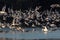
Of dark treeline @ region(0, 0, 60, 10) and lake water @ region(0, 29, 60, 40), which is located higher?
dark treeline @ region(0, 0, 60, 10)

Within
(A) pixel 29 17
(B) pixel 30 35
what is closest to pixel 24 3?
(A) pixel 29 17

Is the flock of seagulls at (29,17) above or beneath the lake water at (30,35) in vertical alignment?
above

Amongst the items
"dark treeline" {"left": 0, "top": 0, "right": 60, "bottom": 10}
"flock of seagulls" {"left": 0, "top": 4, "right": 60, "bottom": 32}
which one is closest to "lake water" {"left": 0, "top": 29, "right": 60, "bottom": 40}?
"flock of seagulls" {"left": 0, "top": 4, "right": 60, "bottom": 32}

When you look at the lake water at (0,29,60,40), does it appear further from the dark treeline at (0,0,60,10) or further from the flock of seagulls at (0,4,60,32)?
the dark treeline at (0,0,60,10)

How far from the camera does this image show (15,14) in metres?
57.3

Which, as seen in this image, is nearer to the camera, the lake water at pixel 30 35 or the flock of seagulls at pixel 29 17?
the lake water at pixel 30 35

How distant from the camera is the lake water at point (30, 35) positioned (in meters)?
41.7

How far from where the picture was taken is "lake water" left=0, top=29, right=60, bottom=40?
4174cm

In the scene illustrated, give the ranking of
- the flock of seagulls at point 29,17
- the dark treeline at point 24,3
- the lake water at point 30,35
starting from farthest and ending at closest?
the dark treeline at point 24,3 < the flock of seagulls at point 29,17 < the lake water at point 30,35

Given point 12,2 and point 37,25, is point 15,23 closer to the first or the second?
point 37,25

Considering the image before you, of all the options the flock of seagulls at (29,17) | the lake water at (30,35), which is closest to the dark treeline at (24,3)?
the flock of seagulls at (29,17)

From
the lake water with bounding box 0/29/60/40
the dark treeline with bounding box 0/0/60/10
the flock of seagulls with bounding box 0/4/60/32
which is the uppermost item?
the dark treeline with bounding box 0/0/60/10

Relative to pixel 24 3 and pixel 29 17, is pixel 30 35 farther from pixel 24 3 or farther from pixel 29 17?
pixel 24 3

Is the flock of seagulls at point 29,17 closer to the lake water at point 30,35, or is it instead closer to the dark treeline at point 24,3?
the dark treeline at point 24,3
